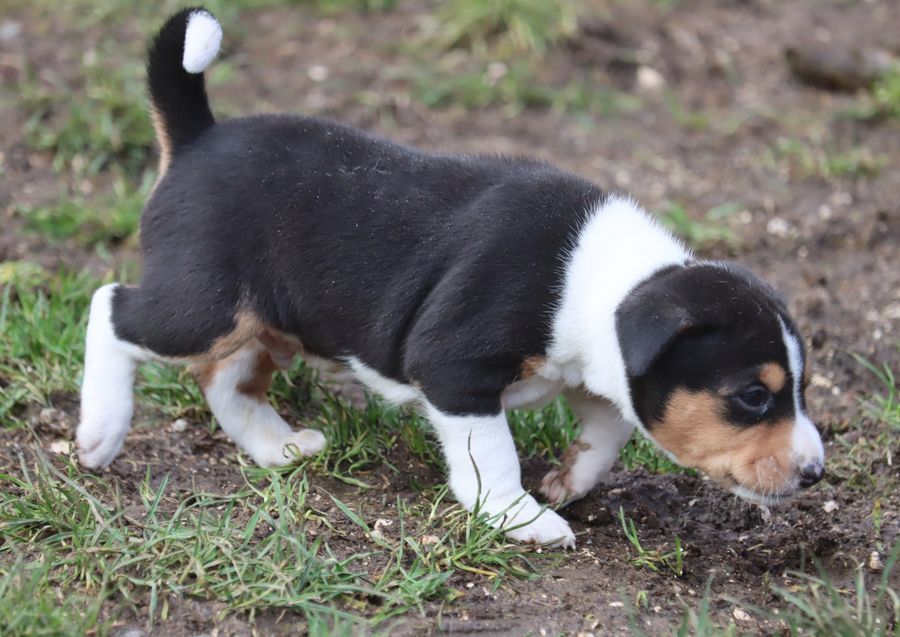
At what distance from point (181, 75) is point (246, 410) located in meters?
1.45

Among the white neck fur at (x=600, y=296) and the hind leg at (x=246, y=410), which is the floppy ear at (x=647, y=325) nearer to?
the white neck fur at (x=600, y=296)

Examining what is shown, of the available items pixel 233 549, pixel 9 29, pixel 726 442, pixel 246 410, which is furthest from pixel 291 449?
pixel 9 29

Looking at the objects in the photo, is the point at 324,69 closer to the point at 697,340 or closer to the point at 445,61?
the point at 445,61

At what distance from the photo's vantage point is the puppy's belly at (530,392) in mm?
4867

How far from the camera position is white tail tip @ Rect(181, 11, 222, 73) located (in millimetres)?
4910

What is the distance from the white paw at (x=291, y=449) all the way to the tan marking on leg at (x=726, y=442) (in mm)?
1527

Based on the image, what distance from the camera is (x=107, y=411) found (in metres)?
5.00

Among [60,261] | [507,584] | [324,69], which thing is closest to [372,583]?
[507,584]

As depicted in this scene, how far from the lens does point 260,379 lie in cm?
546

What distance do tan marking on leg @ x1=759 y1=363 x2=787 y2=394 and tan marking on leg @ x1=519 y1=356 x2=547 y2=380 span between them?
83 centimetres

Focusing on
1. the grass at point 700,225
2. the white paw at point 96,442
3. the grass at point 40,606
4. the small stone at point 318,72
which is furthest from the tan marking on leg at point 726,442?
the small stone at point 318,72

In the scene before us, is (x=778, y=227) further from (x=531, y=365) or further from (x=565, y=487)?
(x=531, y=365)

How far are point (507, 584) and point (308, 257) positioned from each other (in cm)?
148

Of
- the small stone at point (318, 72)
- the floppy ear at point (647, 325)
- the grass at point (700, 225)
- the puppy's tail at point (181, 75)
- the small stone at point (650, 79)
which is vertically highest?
the puppy's tail at point (181, 75)
